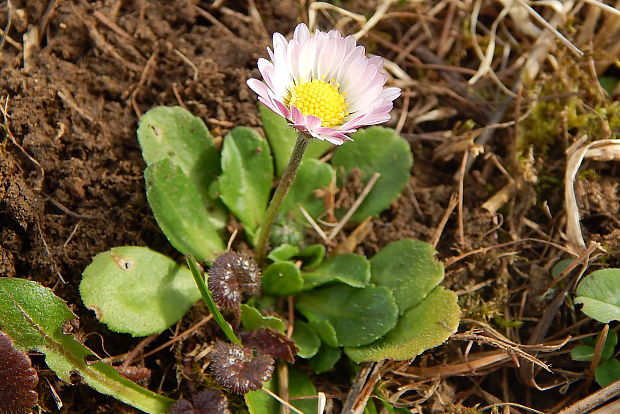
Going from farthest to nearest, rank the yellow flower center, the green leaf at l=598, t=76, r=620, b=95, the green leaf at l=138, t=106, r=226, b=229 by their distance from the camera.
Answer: the green leaf at l=598, t=76, r=620, b=95 < the green leaf at l=138, t=106, r=226, b=229 < the yellow flower center

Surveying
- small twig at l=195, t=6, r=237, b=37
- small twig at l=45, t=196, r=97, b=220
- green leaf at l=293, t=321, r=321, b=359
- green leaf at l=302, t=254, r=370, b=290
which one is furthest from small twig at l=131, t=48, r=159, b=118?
green leaf at l=293, t=321, r=321, b=359

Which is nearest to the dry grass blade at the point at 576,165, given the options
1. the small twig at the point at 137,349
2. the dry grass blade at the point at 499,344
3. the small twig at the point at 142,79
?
the dry grass blade at the point at 499,344

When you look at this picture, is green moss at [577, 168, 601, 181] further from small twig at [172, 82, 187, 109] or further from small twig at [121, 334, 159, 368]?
small twig at [121, 334, 159, 368]

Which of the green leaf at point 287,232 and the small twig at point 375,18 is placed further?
the small twig at point 375,18

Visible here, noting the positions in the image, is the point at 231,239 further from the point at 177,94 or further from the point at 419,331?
the point at 419,331

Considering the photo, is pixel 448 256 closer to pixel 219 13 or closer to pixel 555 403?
pixel 555 403

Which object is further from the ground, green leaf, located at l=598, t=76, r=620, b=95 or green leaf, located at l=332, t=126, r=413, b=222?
green leaf, located at l=598, t=76, r=620, b=95

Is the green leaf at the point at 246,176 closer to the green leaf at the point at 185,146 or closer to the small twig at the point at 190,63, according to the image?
the green leaf at the point at 185,146
